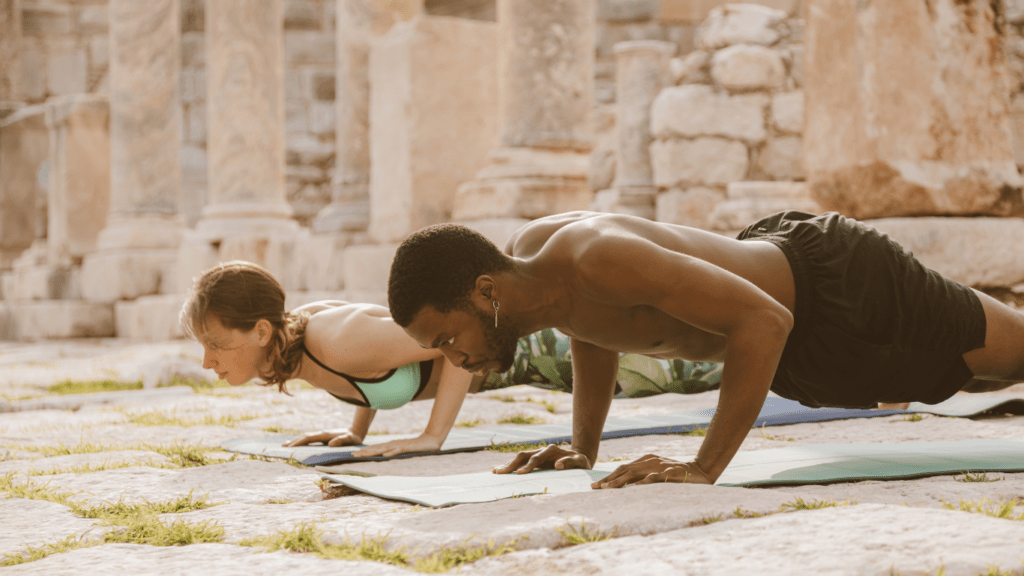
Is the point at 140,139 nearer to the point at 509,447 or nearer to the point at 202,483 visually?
the point at 509,447

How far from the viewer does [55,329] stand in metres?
10.7

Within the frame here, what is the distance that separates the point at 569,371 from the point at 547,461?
5.23ft

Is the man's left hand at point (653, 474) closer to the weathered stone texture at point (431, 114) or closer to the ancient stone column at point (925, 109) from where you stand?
the ancient stone column at point (925, 109)

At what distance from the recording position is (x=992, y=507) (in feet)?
6.55

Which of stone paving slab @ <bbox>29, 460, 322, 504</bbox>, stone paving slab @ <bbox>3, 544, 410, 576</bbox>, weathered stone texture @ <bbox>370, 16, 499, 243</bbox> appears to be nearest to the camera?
stone paving slab @ <bbox>3, 544, 410, 576</bbox>

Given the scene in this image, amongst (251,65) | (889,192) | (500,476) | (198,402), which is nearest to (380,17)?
(251,65)

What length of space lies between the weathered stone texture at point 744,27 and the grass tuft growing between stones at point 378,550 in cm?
808

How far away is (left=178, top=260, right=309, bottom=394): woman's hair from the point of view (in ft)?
10.3

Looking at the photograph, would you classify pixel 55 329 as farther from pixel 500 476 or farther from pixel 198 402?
pixel 500 476

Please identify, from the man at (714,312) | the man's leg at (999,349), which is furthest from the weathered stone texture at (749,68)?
the man's leg at (999,349)

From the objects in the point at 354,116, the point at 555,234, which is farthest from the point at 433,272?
the point at 354,116

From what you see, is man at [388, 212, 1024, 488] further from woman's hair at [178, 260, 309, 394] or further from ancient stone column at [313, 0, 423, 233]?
ancient stone column at [313, 0, 423, 233]

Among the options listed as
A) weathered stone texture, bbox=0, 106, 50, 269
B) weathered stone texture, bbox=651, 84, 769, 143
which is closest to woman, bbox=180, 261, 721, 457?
weathered stone texture, bbox=651, 84, 769, 143

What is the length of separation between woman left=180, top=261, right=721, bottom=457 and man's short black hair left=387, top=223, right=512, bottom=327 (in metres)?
0.82
